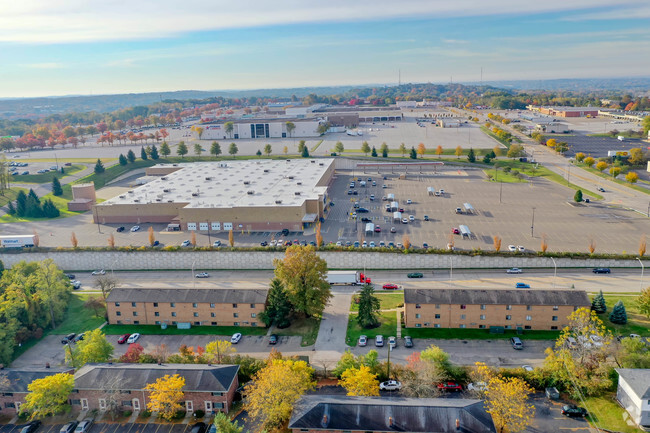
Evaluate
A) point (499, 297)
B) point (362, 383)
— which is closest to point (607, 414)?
point (499, 297)

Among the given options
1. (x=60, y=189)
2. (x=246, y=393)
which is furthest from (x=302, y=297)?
(x=60, y=189)

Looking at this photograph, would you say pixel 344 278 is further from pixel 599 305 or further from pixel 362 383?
pixel 599 305

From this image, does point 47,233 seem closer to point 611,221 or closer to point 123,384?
point 123,384

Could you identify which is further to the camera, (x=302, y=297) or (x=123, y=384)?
(x=302, y=297)

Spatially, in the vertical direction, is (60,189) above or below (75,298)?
above

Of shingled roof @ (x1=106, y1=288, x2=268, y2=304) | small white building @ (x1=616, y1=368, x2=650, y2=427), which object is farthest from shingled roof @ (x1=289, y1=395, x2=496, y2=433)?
shingled roof @ (x1=106, y1=288, x2=268, y2=304)

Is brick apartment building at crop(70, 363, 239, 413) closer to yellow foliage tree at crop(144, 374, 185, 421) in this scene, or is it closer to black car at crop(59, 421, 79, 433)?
yellow foliage tree at crop(144, 374, 185, 421)
